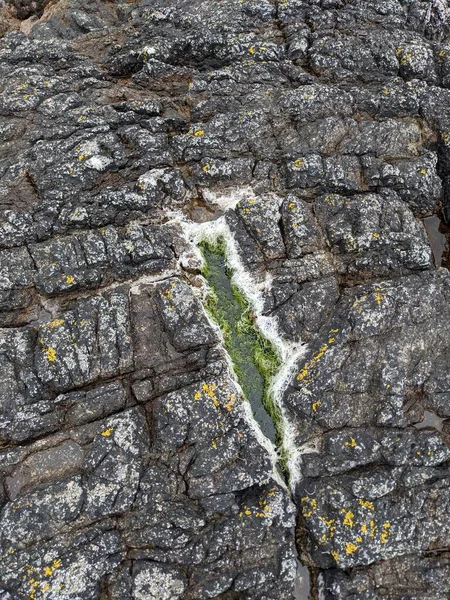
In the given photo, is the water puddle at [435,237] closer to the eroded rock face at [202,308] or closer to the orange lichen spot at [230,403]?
the eroded rock face at [202,308]

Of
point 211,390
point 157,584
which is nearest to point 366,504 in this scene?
point 211,390

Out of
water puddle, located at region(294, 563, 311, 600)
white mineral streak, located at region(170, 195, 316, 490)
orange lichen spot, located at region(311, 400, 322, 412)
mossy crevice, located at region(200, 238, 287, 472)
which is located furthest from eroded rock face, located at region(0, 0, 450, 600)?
mossy crevice, located at region(200, 238, 287, 472)

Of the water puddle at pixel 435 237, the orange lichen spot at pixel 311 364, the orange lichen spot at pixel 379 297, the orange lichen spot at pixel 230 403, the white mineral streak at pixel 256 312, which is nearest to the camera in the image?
the orange lichen spot at pixel 230 403

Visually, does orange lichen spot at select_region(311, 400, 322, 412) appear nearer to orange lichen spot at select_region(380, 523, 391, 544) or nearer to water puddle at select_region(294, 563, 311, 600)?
orange lichen spot at select_region(380, 523, 391, 544)

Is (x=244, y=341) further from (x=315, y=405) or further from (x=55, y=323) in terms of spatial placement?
(x=55, y=323)

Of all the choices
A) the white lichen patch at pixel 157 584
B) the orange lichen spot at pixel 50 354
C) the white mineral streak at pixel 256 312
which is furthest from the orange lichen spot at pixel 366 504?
the orange lichen spot at pixel 50 354

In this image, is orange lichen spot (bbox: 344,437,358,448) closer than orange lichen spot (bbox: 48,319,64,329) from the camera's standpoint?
Yes

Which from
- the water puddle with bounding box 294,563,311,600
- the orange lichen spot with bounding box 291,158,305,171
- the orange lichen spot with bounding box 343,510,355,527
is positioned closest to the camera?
the orange lichen spot with bounding box 343,510,355,527
